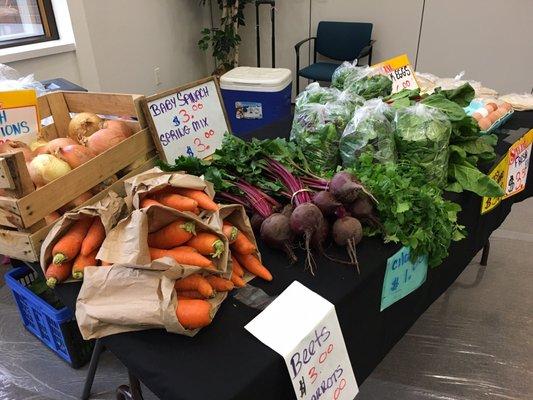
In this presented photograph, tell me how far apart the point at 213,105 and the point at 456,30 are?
3151 mm

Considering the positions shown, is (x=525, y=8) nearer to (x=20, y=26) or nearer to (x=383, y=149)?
(x=383, y=149)

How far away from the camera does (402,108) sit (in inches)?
51.4

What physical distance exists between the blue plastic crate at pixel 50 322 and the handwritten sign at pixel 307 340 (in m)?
0.99

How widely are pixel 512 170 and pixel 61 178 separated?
1.50m

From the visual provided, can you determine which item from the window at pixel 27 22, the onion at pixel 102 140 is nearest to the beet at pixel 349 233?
the onion at pixel 102 140

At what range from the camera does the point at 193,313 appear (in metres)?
0.72

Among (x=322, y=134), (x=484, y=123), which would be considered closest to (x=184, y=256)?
(x=322, y=134)

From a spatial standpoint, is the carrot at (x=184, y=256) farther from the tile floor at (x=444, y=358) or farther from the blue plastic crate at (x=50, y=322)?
the tile floor at (x=444, y=358)

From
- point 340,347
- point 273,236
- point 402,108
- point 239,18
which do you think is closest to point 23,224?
point 273,236

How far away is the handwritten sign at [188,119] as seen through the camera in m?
1.24

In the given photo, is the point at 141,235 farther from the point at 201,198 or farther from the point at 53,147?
the point at 53,147

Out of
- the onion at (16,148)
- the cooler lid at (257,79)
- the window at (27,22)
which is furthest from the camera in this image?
the cooler lid at (257,79)

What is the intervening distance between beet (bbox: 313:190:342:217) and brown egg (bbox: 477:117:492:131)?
86 centimetres

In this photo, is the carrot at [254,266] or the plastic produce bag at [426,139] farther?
the plastic produce bag at [426,139]
